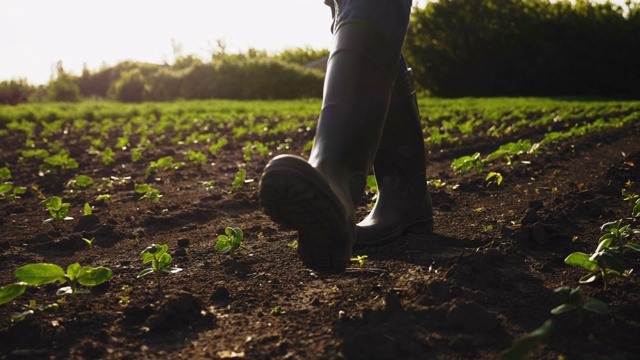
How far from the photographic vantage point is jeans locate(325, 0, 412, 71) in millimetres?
2053

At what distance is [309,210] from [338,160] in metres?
0.30

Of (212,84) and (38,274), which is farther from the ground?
(212,84)

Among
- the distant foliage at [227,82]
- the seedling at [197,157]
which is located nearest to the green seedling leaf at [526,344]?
the seedling at [197,157]

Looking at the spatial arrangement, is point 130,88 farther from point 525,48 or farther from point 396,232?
point 396,232

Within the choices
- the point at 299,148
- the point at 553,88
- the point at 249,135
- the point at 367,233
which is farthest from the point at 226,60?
the point at 367,233

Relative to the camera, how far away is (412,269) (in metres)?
2.20

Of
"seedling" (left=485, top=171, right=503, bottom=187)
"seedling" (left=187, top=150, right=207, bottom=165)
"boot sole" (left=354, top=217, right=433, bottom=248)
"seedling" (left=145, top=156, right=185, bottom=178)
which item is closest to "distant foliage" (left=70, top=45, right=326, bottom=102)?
"seedling" (left=187, top=150, right=207, bottom=165)

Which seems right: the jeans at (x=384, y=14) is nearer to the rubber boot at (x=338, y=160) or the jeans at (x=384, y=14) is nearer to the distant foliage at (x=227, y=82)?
the rubber boot at (x=338, y=160)

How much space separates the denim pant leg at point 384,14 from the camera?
2053 millimetres

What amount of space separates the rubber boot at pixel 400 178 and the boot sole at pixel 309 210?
0.79 meters

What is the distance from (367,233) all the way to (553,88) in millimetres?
21327

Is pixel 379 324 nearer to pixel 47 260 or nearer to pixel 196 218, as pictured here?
pixel 47 260

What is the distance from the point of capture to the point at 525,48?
23188 millimetres

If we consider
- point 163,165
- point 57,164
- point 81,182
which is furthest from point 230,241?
point 57,164
